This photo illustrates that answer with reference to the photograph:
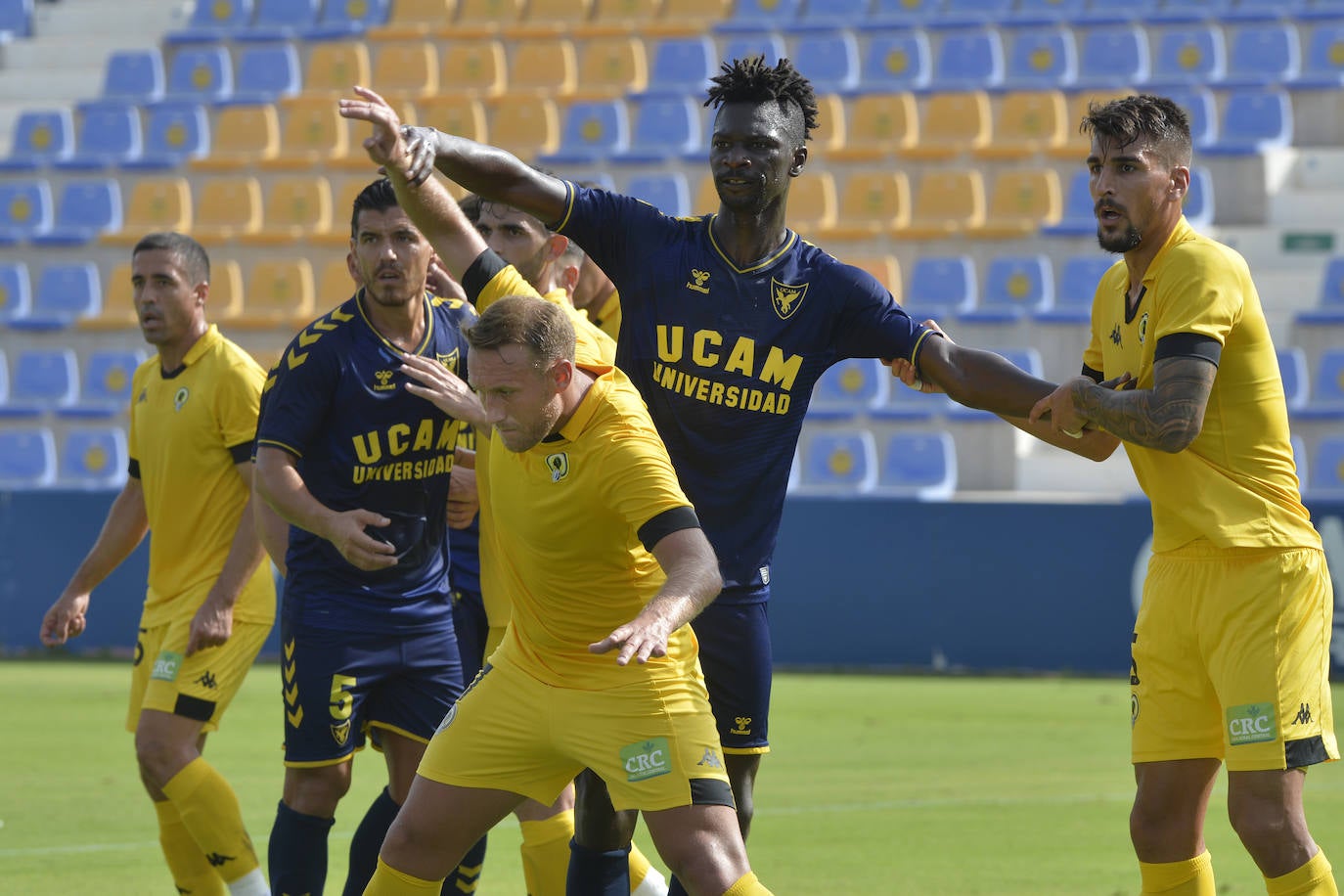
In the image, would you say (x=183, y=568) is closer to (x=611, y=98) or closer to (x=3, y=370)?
(x=3, y=370)

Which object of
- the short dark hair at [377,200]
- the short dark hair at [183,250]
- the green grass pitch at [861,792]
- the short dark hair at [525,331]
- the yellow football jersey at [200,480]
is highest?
the short dark hair at [377,200]

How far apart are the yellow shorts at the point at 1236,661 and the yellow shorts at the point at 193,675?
3.10 metres

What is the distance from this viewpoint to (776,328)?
510 centimetres

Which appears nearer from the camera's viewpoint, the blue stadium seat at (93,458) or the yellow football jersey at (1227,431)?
the yellow football jersey at (1227,431)

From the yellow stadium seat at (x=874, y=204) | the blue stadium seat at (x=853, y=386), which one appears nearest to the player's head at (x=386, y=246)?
the blue stadium seat at (x=853, y=386)

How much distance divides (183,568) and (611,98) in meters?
12.7

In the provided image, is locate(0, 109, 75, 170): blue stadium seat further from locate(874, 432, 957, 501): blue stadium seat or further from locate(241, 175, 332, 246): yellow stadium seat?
locate(874, 432, 957, 501): blue stadium seat

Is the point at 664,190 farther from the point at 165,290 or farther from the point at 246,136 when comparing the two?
the point at 165,290

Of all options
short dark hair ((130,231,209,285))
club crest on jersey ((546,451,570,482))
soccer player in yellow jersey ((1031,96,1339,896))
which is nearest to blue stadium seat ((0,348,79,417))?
short dark hair ((130,231,209,285))

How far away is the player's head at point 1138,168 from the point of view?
197 inches

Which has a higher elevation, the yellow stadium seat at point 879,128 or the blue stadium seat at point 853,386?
the yellow stadium seat at point 879,128

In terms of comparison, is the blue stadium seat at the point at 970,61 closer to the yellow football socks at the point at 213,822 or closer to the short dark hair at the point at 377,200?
the short dark hair at the point at 377,200

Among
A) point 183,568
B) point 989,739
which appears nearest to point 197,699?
point 183,568

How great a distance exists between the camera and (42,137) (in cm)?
1931
